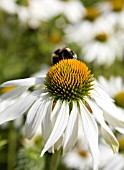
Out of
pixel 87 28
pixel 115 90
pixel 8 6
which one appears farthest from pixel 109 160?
pixel 87 28

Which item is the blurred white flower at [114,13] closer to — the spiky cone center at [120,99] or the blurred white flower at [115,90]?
the blurred white flower at [115,90]

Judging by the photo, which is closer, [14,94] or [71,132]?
[71,132]

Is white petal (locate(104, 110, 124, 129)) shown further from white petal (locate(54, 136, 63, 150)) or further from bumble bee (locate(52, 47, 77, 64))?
bumble bee (locate(52, 47, 77, 64))

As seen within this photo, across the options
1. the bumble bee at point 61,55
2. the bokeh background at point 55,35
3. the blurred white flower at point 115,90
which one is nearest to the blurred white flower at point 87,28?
the bokeh background at point 55,35

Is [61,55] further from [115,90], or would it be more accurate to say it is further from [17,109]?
[115,90]

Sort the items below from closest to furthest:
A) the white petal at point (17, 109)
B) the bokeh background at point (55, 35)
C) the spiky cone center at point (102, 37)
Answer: the white petal at point (17, 109), the bokeh background at point (55, 35), the spiky cone center at point (102, 37)

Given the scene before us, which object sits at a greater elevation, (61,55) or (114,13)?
(61,55)
